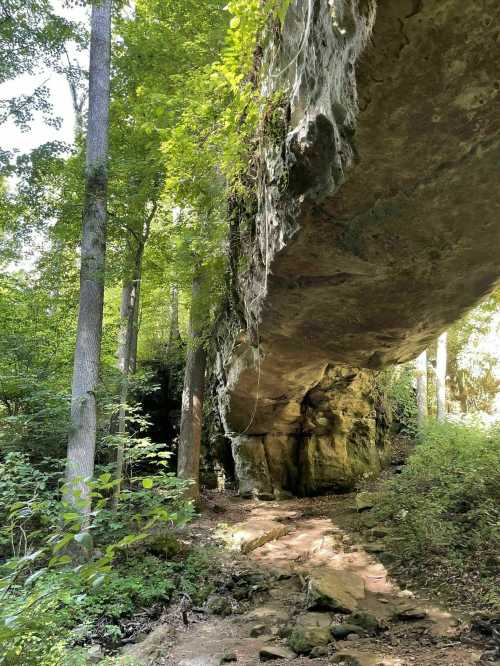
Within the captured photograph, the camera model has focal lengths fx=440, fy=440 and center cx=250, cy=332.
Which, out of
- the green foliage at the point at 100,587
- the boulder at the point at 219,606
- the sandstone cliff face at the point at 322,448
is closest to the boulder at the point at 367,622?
the boulder at the point at 219,606

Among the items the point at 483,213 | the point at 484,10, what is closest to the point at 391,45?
the point at 484,10

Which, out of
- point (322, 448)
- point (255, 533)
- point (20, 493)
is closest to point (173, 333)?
point (322, 448)

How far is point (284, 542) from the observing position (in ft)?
24.1

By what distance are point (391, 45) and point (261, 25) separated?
2244mm

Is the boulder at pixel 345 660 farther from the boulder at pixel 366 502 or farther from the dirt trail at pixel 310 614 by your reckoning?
the boulder at pixel 366 502

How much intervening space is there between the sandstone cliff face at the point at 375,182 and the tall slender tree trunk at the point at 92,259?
8.58 feet

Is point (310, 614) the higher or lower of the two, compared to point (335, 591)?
lower

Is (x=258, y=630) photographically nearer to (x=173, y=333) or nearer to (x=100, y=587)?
(x=100, y=587)

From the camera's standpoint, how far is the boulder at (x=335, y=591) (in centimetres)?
465

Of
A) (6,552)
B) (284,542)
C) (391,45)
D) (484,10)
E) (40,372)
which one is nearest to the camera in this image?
(484,10)

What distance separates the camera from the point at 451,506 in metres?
5.98

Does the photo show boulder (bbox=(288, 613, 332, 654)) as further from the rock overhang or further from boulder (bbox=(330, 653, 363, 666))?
the rock overhang

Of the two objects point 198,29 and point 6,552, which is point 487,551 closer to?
point 6,552

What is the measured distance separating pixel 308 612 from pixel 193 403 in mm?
5304
